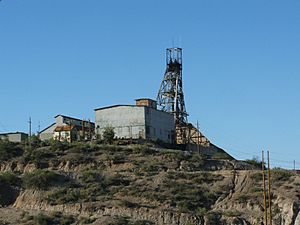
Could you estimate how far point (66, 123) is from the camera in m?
103

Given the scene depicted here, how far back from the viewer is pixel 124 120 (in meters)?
95.8

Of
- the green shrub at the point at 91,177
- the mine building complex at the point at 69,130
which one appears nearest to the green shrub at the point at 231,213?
the green shrub at the point at 91,177

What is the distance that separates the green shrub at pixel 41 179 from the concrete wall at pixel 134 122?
60.9 ft

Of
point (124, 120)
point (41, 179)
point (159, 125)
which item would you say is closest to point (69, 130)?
point (124, 120)

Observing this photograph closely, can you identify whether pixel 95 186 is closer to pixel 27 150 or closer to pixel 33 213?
pixel 33 213

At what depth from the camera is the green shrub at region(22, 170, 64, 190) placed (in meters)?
75.9

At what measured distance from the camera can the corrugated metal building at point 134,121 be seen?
94.4 metres

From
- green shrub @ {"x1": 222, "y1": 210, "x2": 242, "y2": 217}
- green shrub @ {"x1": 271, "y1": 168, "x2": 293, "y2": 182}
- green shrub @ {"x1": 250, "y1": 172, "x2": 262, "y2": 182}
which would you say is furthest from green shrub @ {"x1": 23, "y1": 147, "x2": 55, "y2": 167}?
green shrub @ {"x1": 271, "y1": 168, "x2": 293, "y2": 182}

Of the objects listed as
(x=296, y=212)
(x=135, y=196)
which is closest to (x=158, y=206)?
(x=135, y=196)

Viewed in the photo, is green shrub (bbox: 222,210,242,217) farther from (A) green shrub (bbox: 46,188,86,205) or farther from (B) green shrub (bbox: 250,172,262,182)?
(A) green shrub (bbox: 46,188,86,205)

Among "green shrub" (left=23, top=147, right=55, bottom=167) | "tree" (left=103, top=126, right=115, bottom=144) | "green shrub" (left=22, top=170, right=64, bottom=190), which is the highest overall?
"tree" (left=103, top=126, right=115, bottom=144)

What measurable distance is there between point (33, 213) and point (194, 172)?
18494 mm

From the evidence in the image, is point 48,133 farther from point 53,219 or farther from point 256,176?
point 256,176

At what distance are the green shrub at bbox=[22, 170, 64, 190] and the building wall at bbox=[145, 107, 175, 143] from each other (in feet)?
64.6
